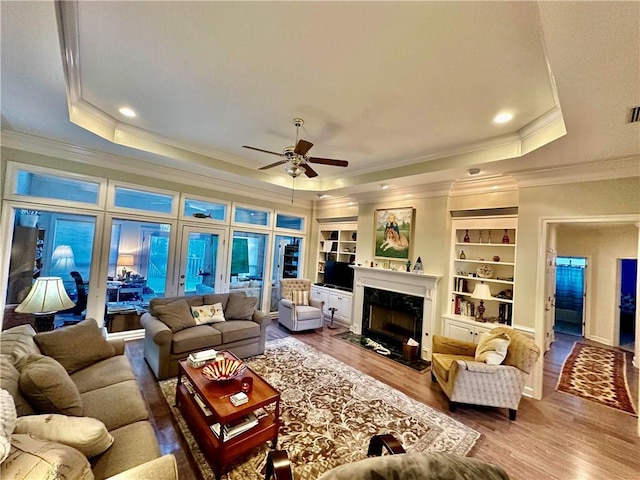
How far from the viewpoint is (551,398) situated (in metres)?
3.29

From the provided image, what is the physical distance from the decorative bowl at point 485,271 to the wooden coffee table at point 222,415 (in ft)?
12.1

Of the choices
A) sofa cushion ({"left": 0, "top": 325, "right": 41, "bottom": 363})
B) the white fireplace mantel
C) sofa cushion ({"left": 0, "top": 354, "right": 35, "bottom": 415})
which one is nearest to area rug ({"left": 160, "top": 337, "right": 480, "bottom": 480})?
sofa cushion ({"left": 0, "top": 354, "right": 35, "bottom": 415})

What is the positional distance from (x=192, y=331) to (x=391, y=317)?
3580 millimetres

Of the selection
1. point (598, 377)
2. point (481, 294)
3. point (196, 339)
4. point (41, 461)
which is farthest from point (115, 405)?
point (598, 377)

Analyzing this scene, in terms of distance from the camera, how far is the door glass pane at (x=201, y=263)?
5.00 meters

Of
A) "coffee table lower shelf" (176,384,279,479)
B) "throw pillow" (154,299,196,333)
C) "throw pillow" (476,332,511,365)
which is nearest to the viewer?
"coffee table lower shelf" (176,384,279,479)

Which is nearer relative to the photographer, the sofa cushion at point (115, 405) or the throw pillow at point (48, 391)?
the throw pillow at point (48, 391)

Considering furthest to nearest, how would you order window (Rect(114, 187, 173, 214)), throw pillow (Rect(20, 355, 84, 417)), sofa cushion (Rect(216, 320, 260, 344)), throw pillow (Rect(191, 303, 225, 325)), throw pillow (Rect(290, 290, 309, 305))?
throw pillow (Rect(290, 290, 309, 305)), window (Rect(114, 187, 173, 214)), throw pillow (Rect(191, 303, 225, 325)), sofa cushion (Rect(216, 320, 260, 344)), throw pillow (Rect(20, 355, 84, 417))

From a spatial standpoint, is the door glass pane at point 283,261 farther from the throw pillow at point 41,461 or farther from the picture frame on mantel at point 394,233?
the throw pillow at point 41,461

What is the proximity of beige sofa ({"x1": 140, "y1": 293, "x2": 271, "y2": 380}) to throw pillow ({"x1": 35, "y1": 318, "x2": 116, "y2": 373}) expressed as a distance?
582mm

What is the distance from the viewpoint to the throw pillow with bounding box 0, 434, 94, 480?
3.12ft

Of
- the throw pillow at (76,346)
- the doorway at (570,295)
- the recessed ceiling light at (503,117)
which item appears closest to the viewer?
the throw pillow at (76,346)

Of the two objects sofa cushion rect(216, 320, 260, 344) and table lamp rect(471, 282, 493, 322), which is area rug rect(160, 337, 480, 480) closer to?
sofa cushion rect(216, 320, 260, 344)

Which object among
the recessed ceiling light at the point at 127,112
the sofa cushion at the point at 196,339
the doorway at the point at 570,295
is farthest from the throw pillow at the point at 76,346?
the doorway at the point at 570,295
